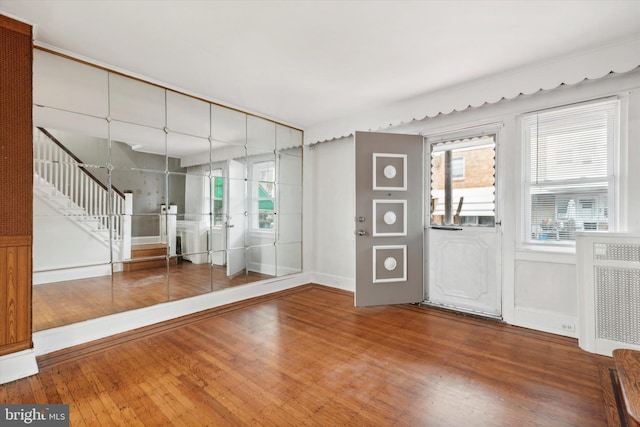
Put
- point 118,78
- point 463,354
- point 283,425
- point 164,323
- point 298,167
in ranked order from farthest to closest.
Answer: point 298,167, point 164,323, point 118,78, point 463,354, point 283,425

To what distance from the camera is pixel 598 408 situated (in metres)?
1.78

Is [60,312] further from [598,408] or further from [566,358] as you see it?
[566,358]

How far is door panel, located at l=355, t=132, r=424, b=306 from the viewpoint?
363 centimetres

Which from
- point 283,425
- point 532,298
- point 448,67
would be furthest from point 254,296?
point 448,67

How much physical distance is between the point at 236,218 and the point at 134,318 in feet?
5.40

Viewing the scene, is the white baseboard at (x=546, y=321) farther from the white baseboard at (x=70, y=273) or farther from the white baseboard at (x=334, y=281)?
the white baseboard at (x=70, y=273)

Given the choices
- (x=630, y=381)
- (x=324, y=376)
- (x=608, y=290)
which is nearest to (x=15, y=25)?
(x=324, y=376)

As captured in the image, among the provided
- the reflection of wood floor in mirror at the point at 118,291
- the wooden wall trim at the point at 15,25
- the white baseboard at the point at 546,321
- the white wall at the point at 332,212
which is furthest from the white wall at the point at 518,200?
the wooden wall trim at the point at 15,25

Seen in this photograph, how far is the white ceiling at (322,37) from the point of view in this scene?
207 centimetres

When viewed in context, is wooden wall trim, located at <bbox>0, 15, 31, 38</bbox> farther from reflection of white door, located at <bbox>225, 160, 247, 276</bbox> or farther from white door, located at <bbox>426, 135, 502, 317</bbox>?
white door, located at <bbox>426, 135, 502, 317</bbox>

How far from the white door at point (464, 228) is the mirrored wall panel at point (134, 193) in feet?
8.03

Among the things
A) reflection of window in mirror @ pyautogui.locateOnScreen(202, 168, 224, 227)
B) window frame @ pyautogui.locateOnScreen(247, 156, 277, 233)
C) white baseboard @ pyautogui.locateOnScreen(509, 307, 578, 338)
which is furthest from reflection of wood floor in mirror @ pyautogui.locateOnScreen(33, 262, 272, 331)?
white baseboard @ pyautogui.locateOnScreen(509, 307, 578, 338)

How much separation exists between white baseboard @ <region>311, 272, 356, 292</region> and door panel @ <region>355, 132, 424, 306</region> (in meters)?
0.88

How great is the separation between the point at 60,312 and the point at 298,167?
3.51m
